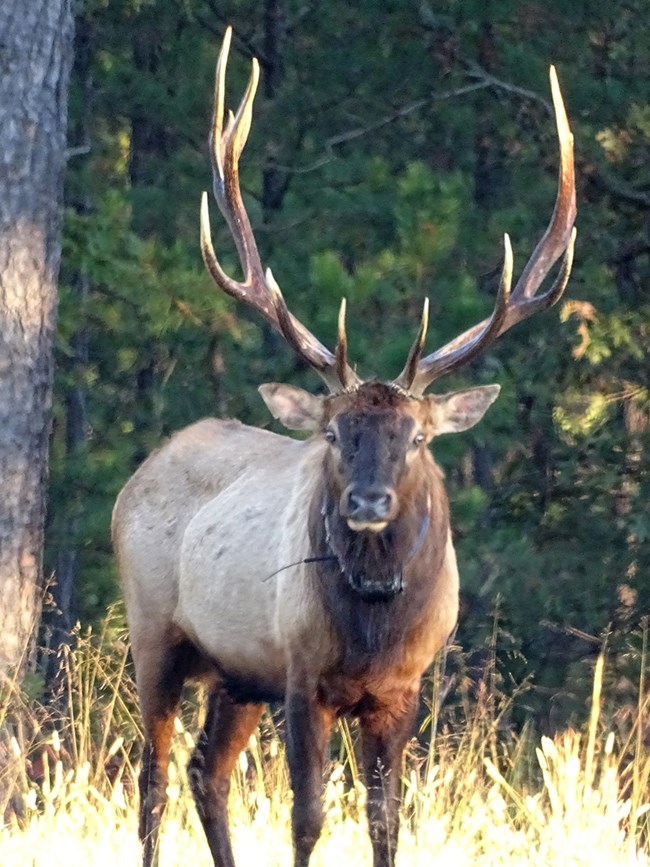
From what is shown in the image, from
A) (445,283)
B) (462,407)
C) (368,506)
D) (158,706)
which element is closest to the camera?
(368,506)

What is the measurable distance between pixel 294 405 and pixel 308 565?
1.80 ft

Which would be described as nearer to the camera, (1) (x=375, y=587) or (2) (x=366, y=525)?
(2) (x=366, y=525)

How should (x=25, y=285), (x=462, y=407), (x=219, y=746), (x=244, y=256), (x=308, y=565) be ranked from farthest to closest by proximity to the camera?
(x=25, y=285), (x=219, y=746), (x=244, y=256), (x=462, y=407), (x=308, y=565)

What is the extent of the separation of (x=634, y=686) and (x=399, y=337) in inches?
99.4

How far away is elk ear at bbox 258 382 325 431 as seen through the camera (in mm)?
5930

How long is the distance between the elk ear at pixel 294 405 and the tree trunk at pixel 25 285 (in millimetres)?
1847

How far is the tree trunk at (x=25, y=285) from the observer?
24.3ft

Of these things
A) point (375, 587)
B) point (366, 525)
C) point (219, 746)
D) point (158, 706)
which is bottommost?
point (219, 746)

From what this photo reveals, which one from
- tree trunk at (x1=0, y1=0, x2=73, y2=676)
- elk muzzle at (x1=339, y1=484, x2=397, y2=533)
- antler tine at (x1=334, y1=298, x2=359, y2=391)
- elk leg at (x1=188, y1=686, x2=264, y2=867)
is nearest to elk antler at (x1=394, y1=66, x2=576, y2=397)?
antler tine at (x1=334, y1=298, x2=359, y2=391)

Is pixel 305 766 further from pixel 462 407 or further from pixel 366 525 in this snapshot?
pixel 462 407

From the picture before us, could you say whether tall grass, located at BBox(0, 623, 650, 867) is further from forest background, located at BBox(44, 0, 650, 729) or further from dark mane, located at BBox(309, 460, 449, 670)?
forest background, located at BBox(44, 0, 650, 729)

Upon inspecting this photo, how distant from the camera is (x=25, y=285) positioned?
7.48 m

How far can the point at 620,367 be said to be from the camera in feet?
32.7

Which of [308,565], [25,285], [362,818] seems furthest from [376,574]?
[25,285]
